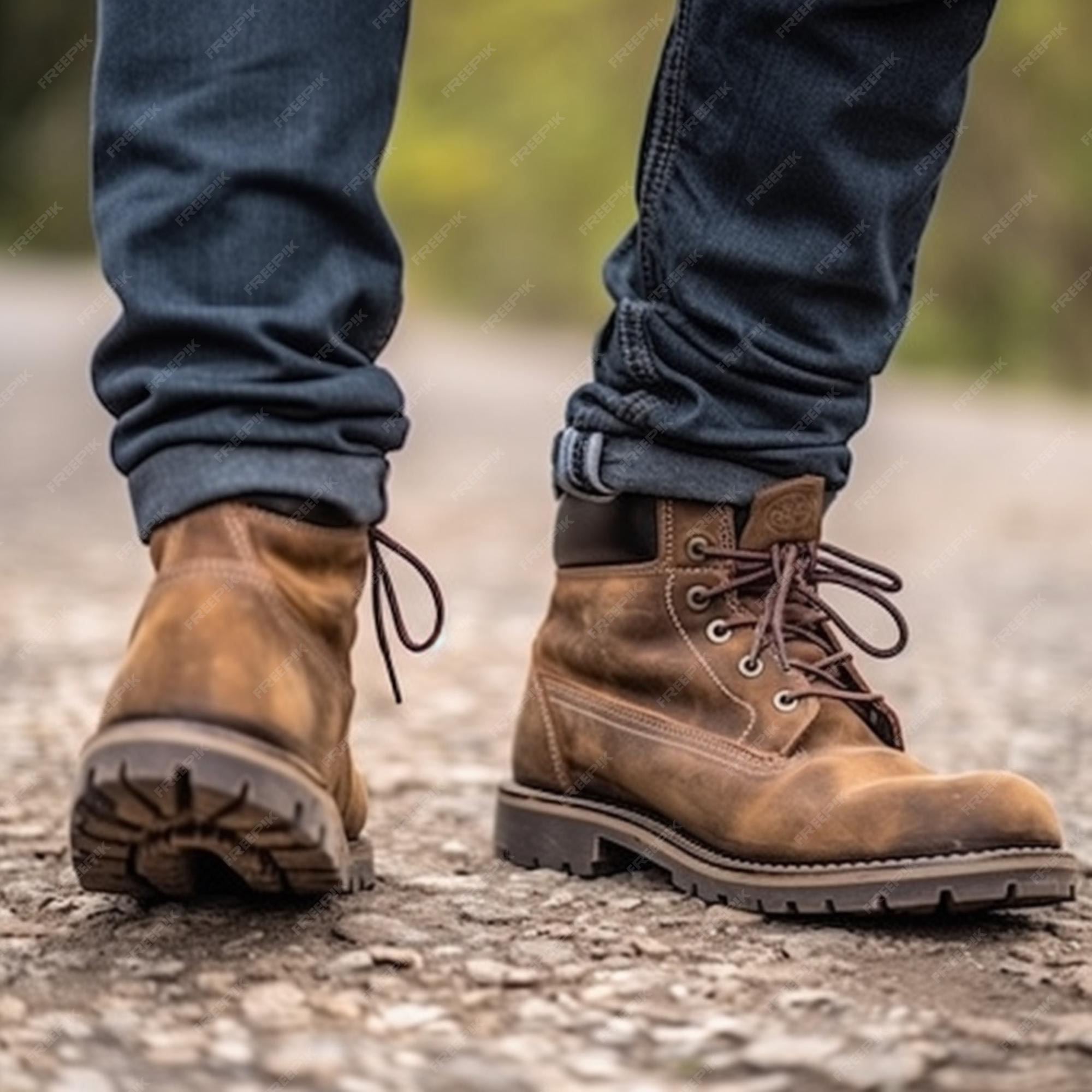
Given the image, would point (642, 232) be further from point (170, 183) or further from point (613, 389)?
point (170, 183)

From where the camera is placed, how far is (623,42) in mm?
15578

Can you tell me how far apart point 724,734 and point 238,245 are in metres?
0.56

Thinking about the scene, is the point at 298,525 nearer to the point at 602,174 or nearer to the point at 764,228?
the point at 764,228

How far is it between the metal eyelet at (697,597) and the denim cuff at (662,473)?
7cm

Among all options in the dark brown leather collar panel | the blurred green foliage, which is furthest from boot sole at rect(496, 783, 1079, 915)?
the blurred green foliage

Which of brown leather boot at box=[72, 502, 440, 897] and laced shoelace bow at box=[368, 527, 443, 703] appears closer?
brown leather boot at box=[72, 502, 440, 897]

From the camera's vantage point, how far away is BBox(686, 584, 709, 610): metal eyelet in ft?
5.46

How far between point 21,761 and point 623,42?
14087 mm

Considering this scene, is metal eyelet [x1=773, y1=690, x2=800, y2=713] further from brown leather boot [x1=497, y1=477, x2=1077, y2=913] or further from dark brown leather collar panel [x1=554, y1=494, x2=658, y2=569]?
dark brown leather collar panel [x1=554, y1=494, x2=658, y2=569]

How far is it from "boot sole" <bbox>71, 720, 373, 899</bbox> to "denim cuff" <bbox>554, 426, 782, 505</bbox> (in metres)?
0.42

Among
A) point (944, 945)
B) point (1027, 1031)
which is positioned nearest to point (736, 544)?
point (944, 945)

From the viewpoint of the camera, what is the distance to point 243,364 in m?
1.39

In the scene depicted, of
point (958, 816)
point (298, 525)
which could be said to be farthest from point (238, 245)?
point (958, 816)

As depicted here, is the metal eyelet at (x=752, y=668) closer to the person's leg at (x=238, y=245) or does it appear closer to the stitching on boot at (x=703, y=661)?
the stitching on boot at (x=703, y=661)
